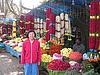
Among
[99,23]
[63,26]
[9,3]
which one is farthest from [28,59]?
[9,3]

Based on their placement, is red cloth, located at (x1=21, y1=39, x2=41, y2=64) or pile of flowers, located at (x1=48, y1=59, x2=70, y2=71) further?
pile of flowers, located at (x1=48, y1=59, x2=70, y2=71)

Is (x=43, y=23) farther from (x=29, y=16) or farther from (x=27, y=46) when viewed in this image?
(x=27, y=46)

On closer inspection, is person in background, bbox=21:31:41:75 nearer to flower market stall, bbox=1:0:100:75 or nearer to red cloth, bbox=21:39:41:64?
red cloth, bbox=21:39:41:64

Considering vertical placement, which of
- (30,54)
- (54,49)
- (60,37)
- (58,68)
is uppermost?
(30,54)

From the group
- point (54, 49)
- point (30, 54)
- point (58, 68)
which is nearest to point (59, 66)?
point (58, 68)

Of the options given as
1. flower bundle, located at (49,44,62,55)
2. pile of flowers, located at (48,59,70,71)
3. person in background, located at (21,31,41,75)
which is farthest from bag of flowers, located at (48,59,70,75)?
flower bundle, located at (49,44,62,55)

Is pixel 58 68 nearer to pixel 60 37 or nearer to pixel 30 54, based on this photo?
pixel 30 54

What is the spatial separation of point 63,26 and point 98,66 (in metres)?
7.18

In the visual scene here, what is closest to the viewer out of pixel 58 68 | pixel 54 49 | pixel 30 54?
pixel 30 54

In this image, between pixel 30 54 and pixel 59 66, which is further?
pixel 59 66

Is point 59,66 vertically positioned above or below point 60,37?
above

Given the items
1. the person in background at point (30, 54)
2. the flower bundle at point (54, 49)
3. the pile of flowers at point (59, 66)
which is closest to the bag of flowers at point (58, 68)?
the pile of flowers at point (59, 66)

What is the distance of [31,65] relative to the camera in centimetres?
1023

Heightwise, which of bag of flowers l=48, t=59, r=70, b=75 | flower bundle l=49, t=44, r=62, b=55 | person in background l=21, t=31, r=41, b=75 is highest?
person in background l=21, t=31, r=41, b=75
